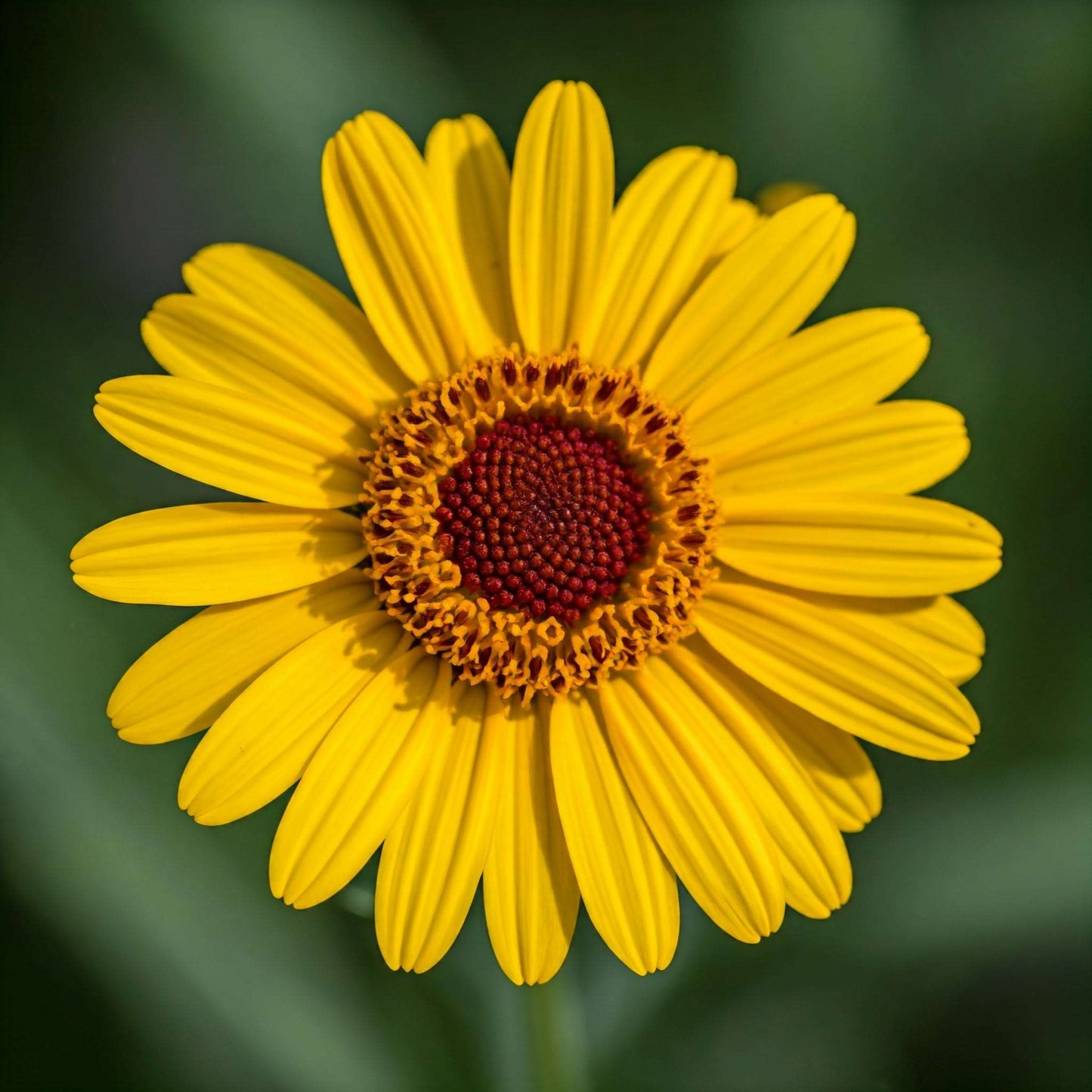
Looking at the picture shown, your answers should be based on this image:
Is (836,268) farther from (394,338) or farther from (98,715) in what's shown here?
(98,715)

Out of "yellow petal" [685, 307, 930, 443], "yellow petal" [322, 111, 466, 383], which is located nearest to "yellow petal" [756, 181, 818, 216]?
"yellow petal" [685, 307, 930, 443]

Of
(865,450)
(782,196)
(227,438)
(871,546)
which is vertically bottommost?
(871,546)

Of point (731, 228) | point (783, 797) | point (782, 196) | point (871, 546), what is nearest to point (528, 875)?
point (783, 797)

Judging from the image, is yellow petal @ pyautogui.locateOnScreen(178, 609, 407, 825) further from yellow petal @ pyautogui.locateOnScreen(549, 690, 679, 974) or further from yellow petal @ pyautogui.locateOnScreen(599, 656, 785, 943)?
yellow petal @ pyautogui.locateOnScreen(599, 656, 785, 943)

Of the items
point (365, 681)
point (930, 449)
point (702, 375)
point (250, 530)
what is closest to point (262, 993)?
point (365, 681)

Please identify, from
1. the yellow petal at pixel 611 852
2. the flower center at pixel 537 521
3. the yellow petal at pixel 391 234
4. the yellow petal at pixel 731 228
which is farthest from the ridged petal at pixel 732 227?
the yellow petal at pixel 611 852

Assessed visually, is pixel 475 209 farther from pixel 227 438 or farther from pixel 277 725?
pixel 277 725
